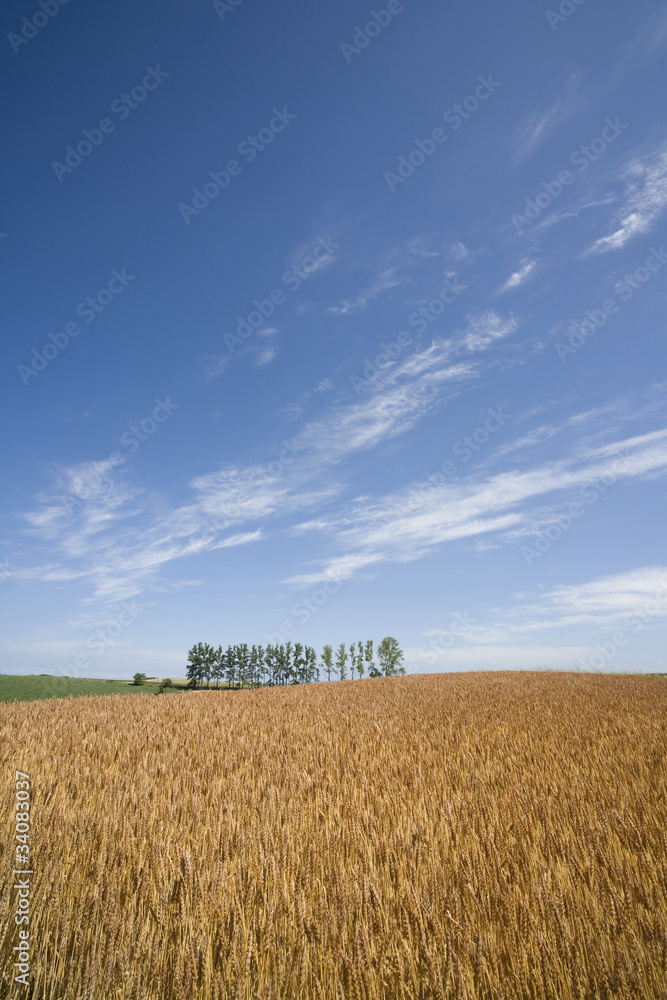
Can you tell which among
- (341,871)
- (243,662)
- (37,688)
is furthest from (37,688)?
(243,662)

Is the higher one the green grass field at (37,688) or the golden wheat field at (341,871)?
the golden wheat field at (341,871)

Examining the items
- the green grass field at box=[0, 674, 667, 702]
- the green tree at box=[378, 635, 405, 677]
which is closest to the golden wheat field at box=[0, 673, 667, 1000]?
the green grass field at box=[0, 674, 667, 702]

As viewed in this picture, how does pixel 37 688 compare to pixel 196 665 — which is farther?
pixel 196 665

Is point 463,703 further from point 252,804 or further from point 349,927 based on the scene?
point 349,927

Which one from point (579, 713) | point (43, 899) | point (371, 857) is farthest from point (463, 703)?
point (43, 899)

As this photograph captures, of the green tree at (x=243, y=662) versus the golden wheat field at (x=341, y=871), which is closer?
the golden wheat field at (x=341, y=871)

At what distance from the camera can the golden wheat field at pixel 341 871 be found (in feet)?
6.79

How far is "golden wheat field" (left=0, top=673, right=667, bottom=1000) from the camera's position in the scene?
2.07 meters

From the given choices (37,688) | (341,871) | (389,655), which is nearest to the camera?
(341,871)

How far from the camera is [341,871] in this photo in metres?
2.80

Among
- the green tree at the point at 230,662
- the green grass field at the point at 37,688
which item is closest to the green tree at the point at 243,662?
the green tree at the point at 230,662

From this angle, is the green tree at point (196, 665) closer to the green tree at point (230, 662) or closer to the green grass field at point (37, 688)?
the green tree at point (230, 662)

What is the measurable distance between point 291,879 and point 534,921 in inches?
50.7

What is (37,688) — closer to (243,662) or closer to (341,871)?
(341,871)
